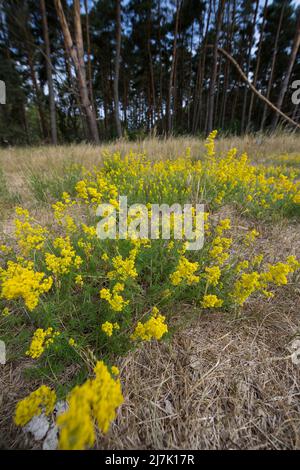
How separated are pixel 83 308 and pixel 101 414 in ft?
2.55

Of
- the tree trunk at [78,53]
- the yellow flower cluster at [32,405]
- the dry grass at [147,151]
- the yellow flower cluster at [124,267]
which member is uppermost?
the tree trunk at [78,53]

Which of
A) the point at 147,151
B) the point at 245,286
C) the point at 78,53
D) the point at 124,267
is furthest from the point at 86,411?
the point at 78,53

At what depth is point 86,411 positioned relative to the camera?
0.66 m

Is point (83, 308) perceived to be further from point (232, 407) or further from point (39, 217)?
point (39, 217)

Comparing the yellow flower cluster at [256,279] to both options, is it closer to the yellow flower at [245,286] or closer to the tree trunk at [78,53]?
the yellow flower at [245,286]

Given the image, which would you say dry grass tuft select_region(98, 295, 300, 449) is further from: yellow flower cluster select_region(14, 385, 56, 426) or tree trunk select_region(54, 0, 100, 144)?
tree trunk select_region(54, 0, 100, 144)

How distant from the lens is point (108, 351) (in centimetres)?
126

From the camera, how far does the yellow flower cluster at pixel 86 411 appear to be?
0.62 metres

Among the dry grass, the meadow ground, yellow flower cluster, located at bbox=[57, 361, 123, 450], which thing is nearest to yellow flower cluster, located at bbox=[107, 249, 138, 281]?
the meadow ground

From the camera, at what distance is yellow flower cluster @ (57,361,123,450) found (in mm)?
620

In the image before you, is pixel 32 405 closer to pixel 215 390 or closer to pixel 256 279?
pixel 215 390

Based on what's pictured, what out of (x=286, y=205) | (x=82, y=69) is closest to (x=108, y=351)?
(x=286, y=205)

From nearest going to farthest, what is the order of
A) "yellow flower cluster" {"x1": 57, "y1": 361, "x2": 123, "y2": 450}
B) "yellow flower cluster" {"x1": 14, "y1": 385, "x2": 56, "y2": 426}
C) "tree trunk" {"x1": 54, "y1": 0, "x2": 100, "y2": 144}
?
"yellow flower cluster" {"x1": 57, "y1": 361, "x2": 123, "y2": 450} < "yellow flower cluster" {"x1": 14, "y1": 385, "x2": 56, "y2": 426} < "tree trunk" {"x1": 54, "y1": 0, "x2": 100, "y2": 144}

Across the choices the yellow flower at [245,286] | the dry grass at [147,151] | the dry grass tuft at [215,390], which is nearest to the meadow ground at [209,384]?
the dry grass tuft at [215,390]
